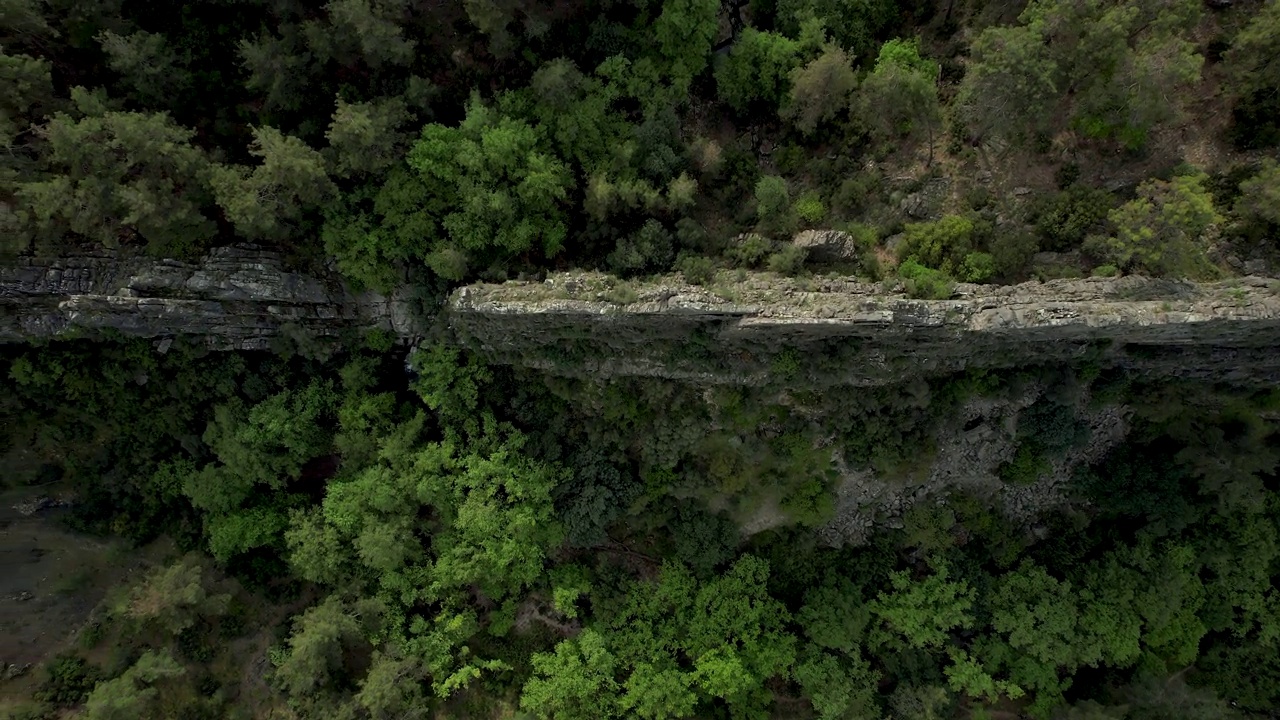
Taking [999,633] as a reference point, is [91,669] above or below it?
above

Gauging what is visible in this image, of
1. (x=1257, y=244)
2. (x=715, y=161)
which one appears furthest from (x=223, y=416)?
(x=1257, y=244)

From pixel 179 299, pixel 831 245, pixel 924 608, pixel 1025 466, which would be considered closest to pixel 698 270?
pixel 831 245

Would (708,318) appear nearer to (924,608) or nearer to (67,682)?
(924,608)

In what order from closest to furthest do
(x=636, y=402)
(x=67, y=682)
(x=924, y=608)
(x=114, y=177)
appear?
(x=114, y=177) → (x=636, y=402) → (x=924, y=608) → (x=67, y=682)

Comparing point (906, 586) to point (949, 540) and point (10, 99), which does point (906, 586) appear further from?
point (10, 99)

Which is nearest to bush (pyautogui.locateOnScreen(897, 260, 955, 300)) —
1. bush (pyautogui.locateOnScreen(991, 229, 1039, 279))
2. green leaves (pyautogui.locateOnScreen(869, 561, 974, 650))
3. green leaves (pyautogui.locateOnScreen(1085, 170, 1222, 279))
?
bush (pyautogui.locateOnScreen(991, 229, 1039, 279))

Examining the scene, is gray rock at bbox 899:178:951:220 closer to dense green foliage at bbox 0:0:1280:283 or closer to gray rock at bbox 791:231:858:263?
dense green foliage at bbox 0:0:1280:283
